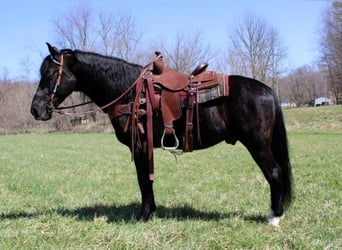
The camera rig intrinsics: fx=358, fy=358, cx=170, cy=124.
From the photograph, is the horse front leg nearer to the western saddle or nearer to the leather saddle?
the western saddle

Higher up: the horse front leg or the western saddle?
the western saddle

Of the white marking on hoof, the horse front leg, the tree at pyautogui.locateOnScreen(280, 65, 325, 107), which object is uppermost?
the tree at pyautogui.locateOnScreen(280, 65, 325, 107)

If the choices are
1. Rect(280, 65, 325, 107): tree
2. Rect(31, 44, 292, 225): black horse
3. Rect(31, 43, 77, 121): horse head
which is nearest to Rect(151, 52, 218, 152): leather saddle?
Rect(31, 44, 292, 225): black horse

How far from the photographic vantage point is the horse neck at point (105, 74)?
521 cm

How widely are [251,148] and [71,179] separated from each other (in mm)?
6216

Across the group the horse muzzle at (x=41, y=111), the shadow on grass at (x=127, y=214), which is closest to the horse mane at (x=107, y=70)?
the horse muzzle at (x=41, y=111)

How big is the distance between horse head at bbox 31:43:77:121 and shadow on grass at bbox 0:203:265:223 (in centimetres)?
154

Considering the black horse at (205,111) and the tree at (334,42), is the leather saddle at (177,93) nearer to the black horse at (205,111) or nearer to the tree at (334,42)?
the black horse at (205,111)

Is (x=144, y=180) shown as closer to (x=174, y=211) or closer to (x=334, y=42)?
(x=174, y=211)

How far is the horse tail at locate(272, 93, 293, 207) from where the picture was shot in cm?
513

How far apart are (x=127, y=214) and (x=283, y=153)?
2.56 metres

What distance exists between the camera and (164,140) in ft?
16.8

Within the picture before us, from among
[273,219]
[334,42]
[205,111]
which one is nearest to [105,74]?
[205,111]

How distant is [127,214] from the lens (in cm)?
564
